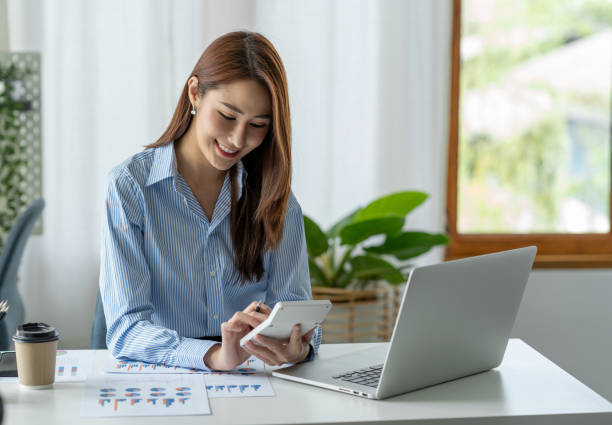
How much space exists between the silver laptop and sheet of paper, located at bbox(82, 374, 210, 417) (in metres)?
0.18

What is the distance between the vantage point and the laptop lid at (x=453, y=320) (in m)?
1.14

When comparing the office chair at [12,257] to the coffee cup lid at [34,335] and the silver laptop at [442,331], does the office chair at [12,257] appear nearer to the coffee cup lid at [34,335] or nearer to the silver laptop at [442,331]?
the coffee cup lid at [34,335]

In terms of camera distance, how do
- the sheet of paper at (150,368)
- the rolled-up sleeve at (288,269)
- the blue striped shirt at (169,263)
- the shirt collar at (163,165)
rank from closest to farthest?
the sheet of paper at (150,368)
the blue striped shirt at (169,263)
the shirt collar at (163,165)
the rolled-up sleeve at (288,269)

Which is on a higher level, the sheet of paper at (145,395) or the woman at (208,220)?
the woman at (208,220)

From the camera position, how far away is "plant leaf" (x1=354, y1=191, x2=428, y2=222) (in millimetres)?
2609

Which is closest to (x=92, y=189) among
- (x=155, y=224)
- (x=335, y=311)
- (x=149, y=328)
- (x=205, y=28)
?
(x=205, y=28)

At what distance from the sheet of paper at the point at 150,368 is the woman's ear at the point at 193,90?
55 centimetres

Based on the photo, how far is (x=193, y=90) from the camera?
1.56 m

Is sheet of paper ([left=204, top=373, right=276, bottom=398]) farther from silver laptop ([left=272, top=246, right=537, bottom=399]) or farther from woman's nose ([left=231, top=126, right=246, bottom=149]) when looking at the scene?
woman's nose ([left=231, top=126, right=246, bottom=149])

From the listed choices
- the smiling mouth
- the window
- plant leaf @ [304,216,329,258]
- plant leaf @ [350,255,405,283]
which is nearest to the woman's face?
the smiling mouth

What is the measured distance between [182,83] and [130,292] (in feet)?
5.17

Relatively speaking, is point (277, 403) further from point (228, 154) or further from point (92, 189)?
point (92, 189)

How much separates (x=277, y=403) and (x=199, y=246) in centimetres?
51

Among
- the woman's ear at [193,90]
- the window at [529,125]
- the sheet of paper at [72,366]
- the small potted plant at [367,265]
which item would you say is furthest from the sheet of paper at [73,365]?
the window at [529,125]
